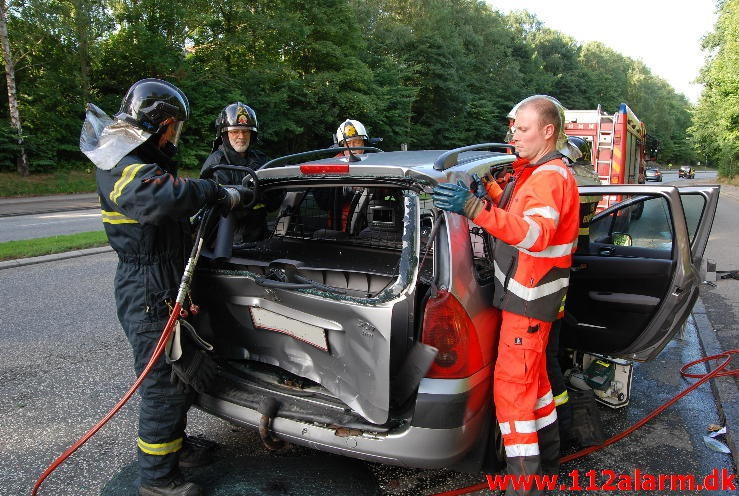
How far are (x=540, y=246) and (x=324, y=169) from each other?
3.80 ft

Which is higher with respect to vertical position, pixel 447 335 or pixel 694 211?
pixel 694 211

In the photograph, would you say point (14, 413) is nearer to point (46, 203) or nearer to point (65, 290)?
point (65, 290)

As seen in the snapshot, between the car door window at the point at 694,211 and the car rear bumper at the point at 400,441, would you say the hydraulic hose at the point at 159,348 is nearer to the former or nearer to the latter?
the car rear bumper at the point at 400,441

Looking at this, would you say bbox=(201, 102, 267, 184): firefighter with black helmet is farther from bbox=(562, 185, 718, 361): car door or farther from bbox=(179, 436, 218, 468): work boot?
bbox=(562, 185, 718, 361): car door

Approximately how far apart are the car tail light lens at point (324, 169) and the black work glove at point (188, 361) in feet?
3.28

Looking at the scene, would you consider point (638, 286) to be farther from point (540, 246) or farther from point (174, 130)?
point (174, 130)

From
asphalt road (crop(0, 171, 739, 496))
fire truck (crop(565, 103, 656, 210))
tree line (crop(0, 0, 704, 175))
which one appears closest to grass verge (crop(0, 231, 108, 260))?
asphalt road (crop(0, 171, 739, 496))

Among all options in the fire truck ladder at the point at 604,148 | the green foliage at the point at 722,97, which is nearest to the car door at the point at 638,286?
the fire truck ladder at the point at 604,148

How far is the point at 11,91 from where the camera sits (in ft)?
65.8

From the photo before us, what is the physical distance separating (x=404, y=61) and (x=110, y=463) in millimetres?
35572

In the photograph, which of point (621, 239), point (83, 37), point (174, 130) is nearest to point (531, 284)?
point (174, 130)

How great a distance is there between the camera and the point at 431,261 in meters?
2.60

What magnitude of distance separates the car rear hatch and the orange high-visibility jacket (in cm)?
46

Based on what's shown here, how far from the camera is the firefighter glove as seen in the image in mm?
2193
